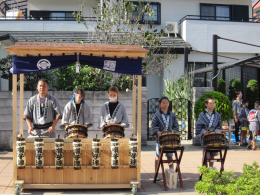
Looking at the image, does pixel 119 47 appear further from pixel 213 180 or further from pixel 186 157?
pixel 186 157

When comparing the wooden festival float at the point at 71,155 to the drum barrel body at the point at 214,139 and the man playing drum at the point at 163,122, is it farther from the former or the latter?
the drum barrel body at the point at 214,139

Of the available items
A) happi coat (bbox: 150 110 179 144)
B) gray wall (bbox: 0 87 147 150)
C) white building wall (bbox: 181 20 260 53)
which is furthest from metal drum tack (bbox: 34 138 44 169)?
white building wall (bbox: 181 20 260 53)

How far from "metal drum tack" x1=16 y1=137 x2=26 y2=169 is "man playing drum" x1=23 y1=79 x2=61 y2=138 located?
0.54m

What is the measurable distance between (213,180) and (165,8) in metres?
15.6

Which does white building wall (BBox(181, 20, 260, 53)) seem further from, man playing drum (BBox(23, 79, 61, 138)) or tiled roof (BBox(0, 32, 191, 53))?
man playing drum (BBox(23, 79, 61, 138))

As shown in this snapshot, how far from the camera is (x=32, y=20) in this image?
1705 centimetres

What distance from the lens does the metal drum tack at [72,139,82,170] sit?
5.56m

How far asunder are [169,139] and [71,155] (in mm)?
1951

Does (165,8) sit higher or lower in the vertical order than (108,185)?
higher

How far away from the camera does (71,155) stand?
5.80 metres

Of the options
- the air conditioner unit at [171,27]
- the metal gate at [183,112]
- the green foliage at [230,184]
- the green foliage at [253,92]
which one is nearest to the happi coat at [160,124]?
the green foliage at [230,184]

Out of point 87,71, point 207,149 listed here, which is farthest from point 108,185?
point 87,71

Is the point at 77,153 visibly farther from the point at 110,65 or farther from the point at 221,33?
the point at 221,33

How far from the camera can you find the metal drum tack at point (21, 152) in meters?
5.53
